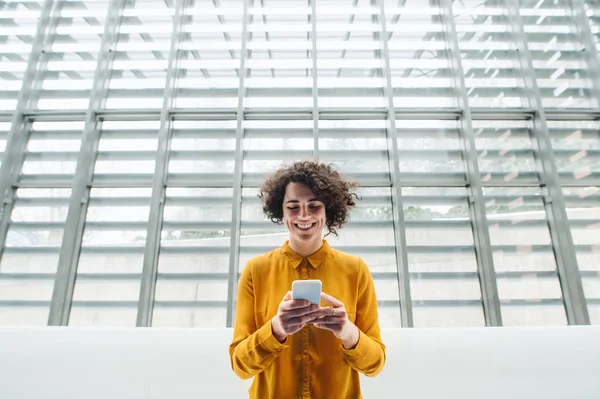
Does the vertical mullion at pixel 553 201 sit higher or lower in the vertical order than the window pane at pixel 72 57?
lower

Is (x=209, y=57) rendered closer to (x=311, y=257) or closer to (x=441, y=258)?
(x=441, y=258)

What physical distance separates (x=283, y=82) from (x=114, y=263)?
3175 mm

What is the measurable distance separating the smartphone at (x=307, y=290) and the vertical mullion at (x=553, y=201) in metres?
4.03

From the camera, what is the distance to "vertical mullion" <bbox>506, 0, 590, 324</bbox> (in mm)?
3565

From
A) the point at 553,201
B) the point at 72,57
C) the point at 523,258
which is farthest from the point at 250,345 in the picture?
the point at 72,57

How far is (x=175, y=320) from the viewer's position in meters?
3.70

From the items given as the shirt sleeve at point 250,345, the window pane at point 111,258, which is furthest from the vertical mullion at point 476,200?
the window pane at point 111,258

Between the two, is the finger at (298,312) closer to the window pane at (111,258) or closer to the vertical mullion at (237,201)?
the vertical mullion at (237,201)

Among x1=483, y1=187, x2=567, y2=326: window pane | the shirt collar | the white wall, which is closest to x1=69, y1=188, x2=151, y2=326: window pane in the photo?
the white wall

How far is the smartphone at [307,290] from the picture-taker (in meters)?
0.93

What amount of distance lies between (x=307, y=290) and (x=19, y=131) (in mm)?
4981

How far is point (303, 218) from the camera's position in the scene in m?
1.21

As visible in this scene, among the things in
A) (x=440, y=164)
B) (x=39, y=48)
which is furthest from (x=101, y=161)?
(x=440, y=164)

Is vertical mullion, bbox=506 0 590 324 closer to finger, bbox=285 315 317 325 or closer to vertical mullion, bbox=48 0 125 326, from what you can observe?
finger, bbox=285 315 317 325
